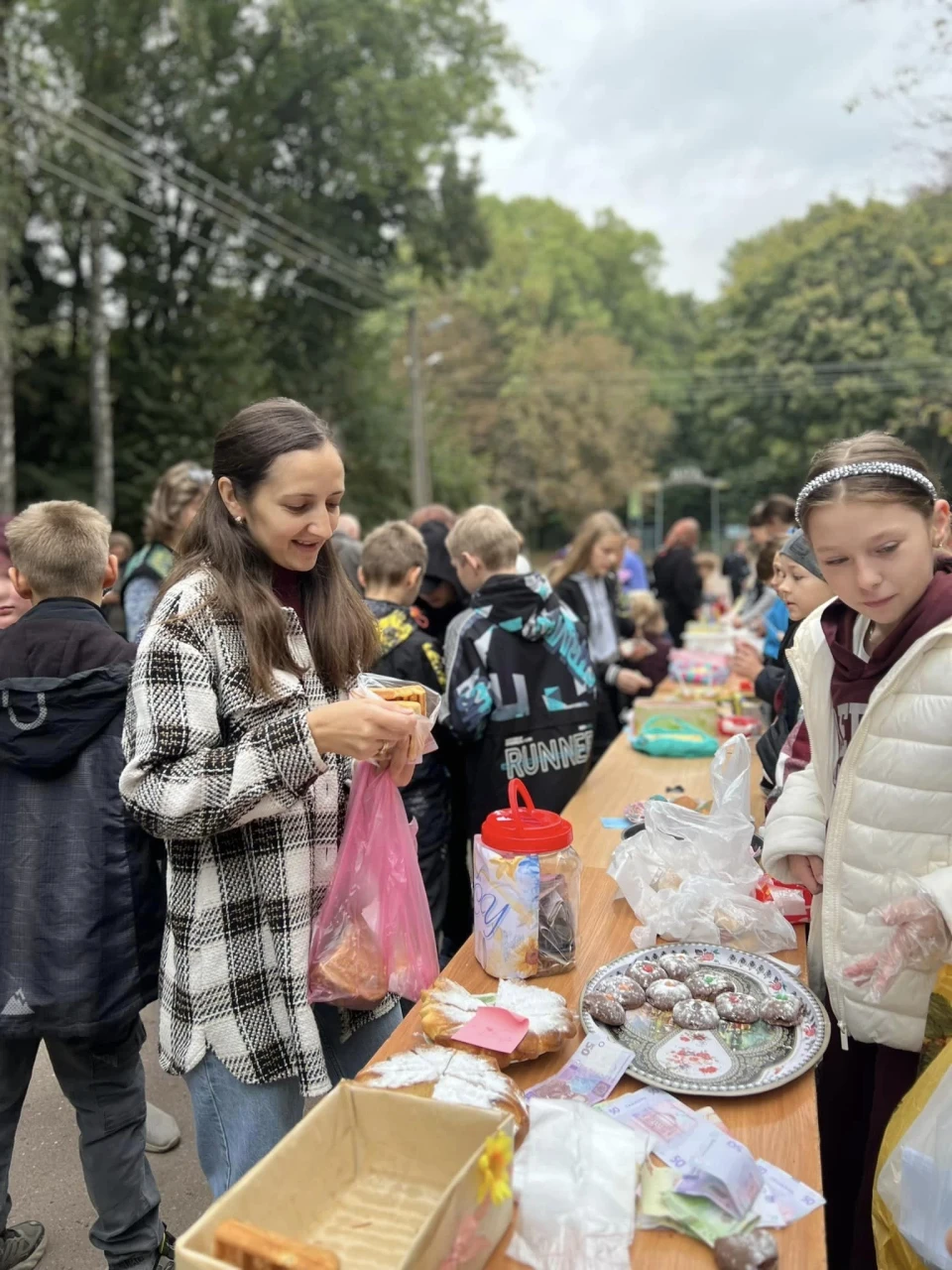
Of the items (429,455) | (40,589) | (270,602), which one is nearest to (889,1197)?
(270,602)

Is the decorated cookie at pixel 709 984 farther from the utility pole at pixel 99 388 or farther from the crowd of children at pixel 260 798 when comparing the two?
the utility pole at pixel 99 388

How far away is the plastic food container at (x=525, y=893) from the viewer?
5.62ft

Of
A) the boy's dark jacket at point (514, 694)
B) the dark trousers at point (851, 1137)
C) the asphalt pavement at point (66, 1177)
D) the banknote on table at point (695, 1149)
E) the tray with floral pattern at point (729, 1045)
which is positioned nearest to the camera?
the banknote on table at point (695, 1149)

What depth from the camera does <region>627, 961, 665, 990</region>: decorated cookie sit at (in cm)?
174

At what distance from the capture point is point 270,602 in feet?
5.28

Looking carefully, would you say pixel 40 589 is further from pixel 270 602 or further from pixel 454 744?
pixel 454 744

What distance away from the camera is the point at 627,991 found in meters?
1.69

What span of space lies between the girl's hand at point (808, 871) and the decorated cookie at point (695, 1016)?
13.2 inches

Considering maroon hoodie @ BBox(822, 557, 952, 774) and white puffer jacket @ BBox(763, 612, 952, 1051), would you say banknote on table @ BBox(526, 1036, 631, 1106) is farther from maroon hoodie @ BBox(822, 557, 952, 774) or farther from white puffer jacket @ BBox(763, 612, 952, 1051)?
maroon hoodie @ BBox(822, 557, 952, 774)

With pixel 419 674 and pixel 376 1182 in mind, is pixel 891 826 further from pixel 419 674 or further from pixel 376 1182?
pixel 419 674

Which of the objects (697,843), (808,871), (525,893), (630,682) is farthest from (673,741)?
(525,893)

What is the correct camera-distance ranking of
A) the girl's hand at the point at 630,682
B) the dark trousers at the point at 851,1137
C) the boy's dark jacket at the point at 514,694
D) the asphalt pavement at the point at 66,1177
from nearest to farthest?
the dark trousers at the point at 851,1137
the asphalt pavement at the point at 66,1177
the boy's dark jacket at the point at 514,694
the girl's hand at the point at 630,682

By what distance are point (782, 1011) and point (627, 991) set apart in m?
0.27

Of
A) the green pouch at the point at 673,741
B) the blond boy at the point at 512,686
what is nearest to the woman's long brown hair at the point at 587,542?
the green pouch at the point at 673,741
